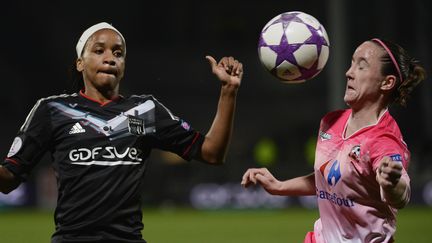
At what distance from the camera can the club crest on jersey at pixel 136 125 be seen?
4473 mm

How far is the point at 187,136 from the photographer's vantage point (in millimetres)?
4574

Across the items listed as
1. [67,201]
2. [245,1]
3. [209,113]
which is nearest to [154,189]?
[209,113]

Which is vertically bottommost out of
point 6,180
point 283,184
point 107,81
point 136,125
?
point 283,184

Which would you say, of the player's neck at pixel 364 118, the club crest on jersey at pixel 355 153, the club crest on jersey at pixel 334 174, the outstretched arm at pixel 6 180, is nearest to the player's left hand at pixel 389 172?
the club crest on jersey at pixel 355 153

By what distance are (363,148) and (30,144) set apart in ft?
6.23

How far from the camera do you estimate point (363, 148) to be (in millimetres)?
4312

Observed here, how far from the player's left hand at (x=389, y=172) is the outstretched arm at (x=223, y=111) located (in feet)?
2.93

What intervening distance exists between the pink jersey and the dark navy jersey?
2.67 feet

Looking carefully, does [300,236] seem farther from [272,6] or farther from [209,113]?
[272,6]

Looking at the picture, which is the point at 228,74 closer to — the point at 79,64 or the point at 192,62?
the point at 79,64

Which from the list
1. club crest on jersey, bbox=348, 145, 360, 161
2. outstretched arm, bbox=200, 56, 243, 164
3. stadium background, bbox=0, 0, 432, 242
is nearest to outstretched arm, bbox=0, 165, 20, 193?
outstretched arm, bbox=200, 56, 243, 164

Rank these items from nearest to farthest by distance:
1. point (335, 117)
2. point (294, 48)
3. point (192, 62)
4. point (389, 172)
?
point (389, 172), point (335, 117), point (294, 48), point (192, 62)

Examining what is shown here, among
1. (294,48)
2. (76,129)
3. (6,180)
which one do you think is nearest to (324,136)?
(294,48)

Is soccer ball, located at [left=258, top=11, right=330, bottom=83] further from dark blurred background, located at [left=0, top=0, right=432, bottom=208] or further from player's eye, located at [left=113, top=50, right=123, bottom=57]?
dark blurred background, located at [left=0, top=0, right=432, bottom=208]
